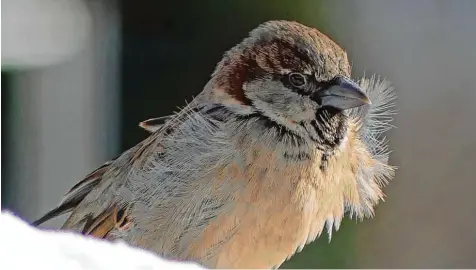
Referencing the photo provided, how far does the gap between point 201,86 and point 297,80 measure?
18cm

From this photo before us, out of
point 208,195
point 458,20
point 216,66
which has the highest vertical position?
point 458,20

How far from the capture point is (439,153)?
103 cm

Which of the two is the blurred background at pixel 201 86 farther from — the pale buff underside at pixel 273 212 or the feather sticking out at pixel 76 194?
the pale buff underside at pixel 273 212

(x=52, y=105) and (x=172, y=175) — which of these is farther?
(x=52, y=105)

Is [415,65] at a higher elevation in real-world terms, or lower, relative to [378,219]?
higher

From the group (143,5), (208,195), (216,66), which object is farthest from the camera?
(143,5)

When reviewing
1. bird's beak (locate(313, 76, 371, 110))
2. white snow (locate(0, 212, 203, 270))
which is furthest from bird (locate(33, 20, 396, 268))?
white snow (locate(0, 212, 203, 270))

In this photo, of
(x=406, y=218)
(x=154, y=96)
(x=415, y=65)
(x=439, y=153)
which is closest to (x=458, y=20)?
(x=415, y=65)

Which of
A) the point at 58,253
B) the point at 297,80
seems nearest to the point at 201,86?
the point at 297,80

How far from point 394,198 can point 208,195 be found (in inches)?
13.0

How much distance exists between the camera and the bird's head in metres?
0.82

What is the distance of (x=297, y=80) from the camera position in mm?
826

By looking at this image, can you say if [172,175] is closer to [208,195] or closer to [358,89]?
[208,195]

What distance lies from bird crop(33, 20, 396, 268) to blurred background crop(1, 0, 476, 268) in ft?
0.33
